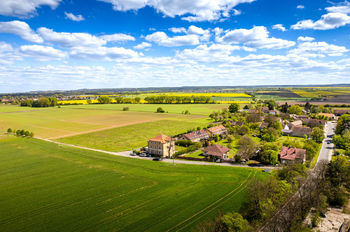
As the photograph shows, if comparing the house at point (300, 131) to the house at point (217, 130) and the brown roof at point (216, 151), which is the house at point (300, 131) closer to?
the house at point (217, 130)

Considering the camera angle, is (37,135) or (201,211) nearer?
(201,211)

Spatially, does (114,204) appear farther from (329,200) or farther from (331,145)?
(331,145)

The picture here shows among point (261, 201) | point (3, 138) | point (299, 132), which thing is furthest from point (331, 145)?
point (3, 138)

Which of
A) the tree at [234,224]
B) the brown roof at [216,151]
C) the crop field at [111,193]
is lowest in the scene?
the crop field at [111,193]

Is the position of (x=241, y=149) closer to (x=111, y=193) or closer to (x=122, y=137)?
(x=111, y=193)

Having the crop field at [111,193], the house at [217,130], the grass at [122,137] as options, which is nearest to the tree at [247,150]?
the crop field at [111,193]

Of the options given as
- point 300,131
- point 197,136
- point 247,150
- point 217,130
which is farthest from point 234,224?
point 300,131
